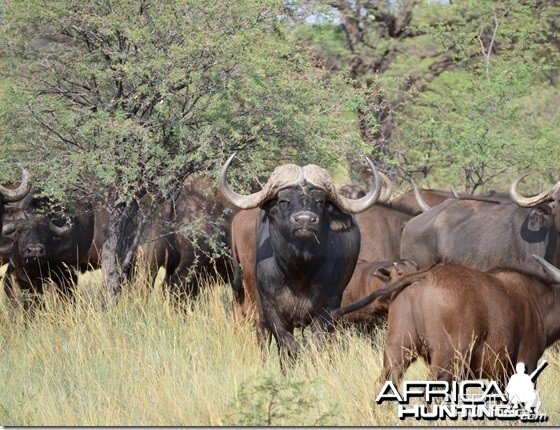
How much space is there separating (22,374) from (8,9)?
138 inches

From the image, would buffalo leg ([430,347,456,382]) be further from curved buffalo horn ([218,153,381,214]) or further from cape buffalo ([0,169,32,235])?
cape buffalo ([0,169,32,235])

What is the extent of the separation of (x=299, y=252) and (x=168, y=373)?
1.50 m

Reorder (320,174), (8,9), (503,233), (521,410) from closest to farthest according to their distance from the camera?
(521,410) → (320,174) → (8,9) → (503,233)

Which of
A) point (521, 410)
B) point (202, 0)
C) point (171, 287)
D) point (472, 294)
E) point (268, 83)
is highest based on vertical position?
point (202, 0)

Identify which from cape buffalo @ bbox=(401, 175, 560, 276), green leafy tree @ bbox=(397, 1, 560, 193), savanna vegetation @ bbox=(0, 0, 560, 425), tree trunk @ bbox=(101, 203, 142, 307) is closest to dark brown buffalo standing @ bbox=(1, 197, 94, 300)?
tree trunk @ bbox=(101, 203, 142, 307)

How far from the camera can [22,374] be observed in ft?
29.3

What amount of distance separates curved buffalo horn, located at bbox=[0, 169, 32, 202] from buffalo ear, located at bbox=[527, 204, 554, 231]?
4478mm

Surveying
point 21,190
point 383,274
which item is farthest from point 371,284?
point 21,190

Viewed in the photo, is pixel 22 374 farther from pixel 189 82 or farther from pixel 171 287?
pixel 171 287

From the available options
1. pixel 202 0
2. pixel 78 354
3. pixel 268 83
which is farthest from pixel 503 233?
pixel 78 354

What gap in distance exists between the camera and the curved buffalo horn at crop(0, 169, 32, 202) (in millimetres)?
10750

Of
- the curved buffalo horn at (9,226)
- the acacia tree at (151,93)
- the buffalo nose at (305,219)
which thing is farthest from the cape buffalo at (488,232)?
the curved buffalo horn at (9,226)

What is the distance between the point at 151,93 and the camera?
10.9 metres

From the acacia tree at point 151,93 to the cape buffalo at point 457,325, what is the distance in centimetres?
372
